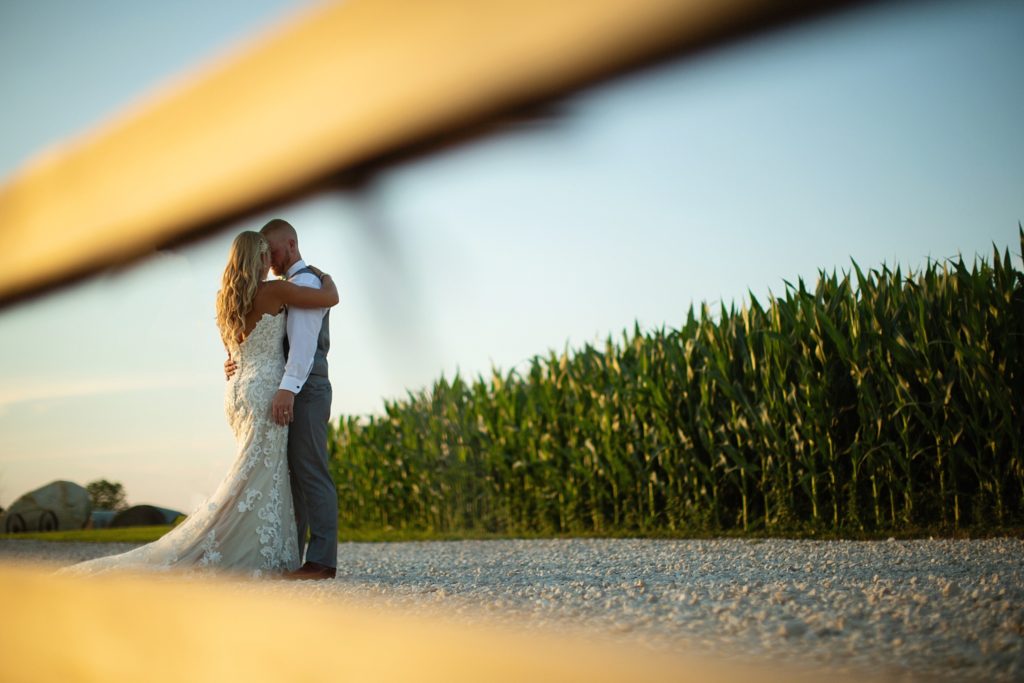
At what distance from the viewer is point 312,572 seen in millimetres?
4004

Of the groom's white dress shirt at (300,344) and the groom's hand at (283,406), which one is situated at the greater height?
the groom's white dress shirt at (300,344)

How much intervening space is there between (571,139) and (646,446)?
803 centimetres

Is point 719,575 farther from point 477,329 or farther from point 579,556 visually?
point 477,329

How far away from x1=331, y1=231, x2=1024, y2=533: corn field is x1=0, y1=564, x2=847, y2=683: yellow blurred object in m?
6.79

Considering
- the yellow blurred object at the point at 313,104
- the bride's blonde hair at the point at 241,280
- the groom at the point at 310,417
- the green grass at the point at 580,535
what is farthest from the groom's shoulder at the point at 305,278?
the yellow blurred object at the point at 313,104

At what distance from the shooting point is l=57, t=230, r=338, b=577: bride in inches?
159

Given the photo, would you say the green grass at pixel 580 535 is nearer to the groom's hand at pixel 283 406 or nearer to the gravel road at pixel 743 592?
the gravel road at pixel 743 592

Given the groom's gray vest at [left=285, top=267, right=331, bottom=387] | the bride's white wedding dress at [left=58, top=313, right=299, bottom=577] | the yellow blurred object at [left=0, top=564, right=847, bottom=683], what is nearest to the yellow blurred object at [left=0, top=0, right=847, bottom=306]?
the yellow blurred object at [left=0, top=564, right=847, bottom=683]

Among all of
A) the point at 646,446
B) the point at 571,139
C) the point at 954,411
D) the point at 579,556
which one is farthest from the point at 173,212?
the point at 646,446

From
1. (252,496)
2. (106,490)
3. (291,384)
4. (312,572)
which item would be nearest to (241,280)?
(291,384)

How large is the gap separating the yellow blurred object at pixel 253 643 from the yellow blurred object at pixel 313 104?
1.01 feet

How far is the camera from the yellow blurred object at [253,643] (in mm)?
437

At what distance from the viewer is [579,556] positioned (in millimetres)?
6148

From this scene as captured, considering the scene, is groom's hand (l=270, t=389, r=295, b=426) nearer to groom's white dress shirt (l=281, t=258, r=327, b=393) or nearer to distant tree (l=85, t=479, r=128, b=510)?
groom's white dress shirt (l=281, t=258, r=327, b=393)
